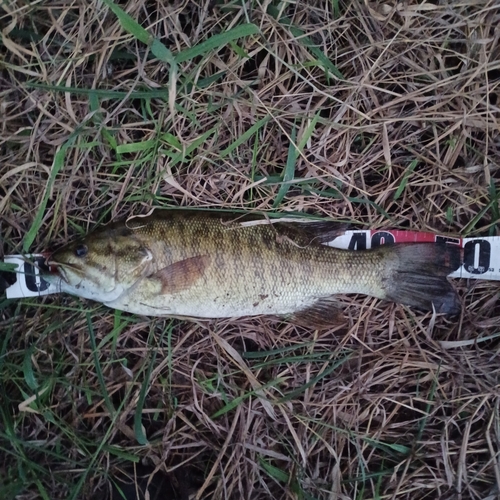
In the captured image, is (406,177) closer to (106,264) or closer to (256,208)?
(256,208)

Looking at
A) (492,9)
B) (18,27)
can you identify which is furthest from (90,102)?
(492,9)

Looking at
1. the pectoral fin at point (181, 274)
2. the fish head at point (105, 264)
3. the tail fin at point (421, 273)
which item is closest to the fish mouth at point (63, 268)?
the fish head at point (105, 264)

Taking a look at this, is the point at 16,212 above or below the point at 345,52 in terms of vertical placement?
below

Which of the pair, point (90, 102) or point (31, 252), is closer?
point (90, 102)

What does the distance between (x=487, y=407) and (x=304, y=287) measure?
1.10m

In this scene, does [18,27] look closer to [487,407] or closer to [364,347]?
[364,347]

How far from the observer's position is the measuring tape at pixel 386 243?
85.0 inches

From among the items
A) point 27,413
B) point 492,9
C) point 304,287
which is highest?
point 492,9

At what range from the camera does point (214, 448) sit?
2.16 meters

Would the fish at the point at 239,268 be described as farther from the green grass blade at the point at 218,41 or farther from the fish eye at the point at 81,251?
the green grass blade at the point at 218,41

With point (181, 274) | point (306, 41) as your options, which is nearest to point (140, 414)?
point (181, 274)

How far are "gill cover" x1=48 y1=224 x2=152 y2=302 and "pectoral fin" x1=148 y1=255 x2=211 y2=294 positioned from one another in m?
0.09

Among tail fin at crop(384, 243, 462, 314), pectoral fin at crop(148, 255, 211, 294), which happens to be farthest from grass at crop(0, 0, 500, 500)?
pectoral fin at crop(148, 255, 211, 294)

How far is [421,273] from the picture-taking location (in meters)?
2.14
